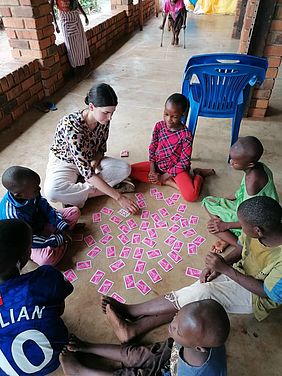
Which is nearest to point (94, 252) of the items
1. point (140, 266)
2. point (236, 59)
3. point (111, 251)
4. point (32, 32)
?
point (111, 251)

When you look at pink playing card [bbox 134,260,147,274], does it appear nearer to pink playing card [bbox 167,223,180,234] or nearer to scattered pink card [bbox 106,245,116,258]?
scattered pink card [bbox 106,245,116,258]

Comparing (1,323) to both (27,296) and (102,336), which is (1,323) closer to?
(27,296)

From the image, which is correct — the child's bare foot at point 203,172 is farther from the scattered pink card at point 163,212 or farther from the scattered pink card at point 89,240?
the scattered pink card at point 89,240

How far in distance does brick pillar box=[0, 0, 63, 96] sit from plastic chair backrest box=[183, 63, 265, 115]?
1.95 metres

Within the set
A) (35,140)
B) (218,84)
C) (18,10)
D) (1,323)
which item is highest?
(18,10)

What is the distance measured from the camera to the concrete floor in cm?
143

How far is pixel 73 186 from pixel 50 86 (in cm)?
217

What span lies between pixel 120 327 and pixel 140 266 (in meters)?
0.43

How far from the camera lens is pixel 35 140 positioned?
118 inches

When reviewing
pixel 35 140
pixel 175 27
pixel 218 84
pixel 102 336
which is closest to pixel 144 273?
pixel 102 336

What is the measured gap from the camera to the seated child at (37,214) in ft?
4.78

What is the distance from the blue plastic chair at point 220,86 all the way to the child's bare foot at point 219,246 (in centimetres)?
110

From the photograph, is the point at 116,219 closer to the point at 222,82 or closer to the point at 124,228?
the point at 124,228

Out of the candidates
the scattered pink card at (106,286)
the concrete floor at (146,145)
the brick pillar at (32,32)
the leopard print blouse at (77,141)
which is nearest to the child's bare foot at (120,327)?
the concrete floor at (146,145)
